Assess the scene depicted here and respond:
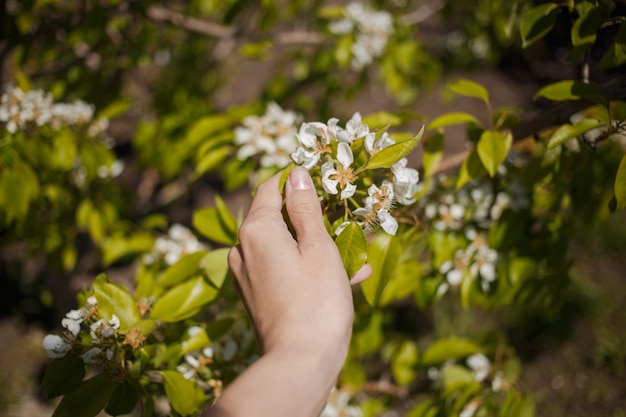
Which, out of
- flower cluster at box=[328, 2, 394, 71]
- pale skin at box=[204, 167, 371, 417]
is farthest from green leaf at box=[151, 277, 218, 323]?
flower cluster at box=[328, 2, 394, 71]

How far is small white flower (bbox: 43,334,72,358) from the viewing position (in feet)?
3.53

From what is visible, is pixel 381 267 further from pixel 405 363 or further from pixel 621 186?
pixel 405 363

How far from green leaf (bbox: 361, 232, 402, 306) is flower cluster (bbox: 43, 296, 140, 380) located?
55 centimetres

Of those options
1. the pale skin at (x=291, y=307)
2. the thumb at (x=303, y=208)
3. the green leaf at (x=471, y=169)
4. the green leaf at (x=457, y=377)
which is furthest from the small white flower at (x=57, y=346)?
the green leaf at (x=457, y=377)

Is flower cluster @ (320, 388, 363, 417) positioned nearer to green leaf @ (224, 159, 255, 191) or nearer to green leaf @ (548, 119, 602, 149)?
green leaf @ (224, 159, 255, 191)

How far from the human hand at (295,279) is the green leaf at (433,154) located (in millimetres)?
529

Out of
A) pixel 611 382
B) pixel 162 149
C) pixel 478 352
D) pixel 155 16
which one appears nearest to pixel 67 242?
pixel 162 149

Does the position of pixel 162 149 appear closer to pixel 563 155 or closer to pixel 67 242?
pixel 67 242

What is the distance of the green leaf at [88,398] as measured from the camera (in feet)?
3.50

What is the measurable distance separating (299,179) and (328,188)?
67 mm

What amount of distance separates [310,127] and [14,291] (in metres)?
2.95

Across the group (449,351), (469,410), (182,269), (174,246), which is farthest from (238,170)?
(469,410)

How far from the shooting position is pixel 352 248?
0.99m

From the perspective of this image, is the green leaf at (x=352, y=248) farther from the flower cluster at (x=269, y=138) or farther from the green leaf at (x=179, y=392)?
the flower cluster at (x=269, y=138)
